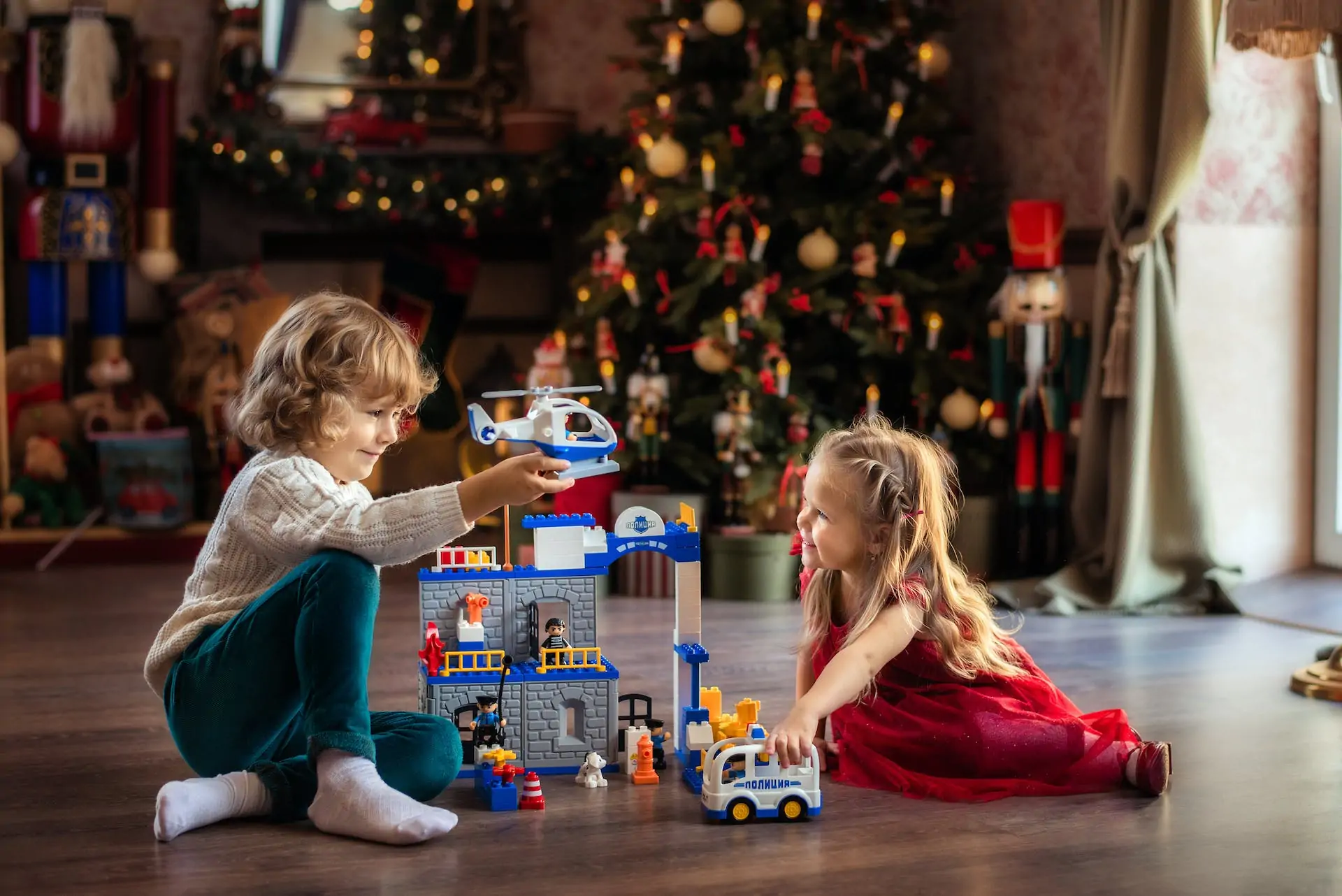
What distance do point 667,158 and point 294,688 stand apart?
2564 millimetres

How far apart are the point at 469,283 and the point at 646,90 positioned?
4.73 feet

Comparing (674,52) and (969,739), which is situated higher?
(674,52)

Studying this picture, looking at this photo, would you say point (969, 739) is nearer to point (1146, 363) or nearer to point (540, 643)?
point (540, 643)

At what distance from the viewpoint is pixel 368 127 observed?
551 cm

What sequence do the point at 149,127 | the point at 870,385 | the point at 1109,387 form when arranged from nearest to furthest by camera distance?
the point at 1109,387 < the point at 870,385 < the point at 149,127

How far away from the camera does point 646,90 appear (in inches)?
182

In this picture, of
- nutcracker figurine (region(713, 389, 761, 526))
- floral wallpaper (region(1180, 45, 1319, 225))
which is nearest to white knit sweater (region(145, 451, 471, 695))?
nutcracker figurine (region(713, 389, 761, 526))

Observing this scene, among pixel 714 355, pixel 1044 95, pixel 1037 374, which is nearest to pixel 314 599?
pixel 714 355

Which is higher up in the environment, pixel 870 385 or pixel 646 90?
pixel 646 90

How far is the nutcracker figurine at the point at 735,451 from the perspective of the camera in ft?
13.4

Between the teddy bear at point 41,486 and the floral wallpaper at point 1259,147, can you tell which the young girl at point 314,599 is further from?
the teddy bear at point 41,486

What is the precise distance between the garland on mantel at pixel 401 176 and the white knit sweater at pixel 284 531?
3185mm

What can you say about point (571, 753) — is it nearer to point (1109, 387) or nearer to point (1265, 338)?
point (1109, 387)

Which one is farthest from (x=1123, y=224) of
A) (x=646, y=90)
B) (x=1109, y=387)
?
(x=646, y=90)
